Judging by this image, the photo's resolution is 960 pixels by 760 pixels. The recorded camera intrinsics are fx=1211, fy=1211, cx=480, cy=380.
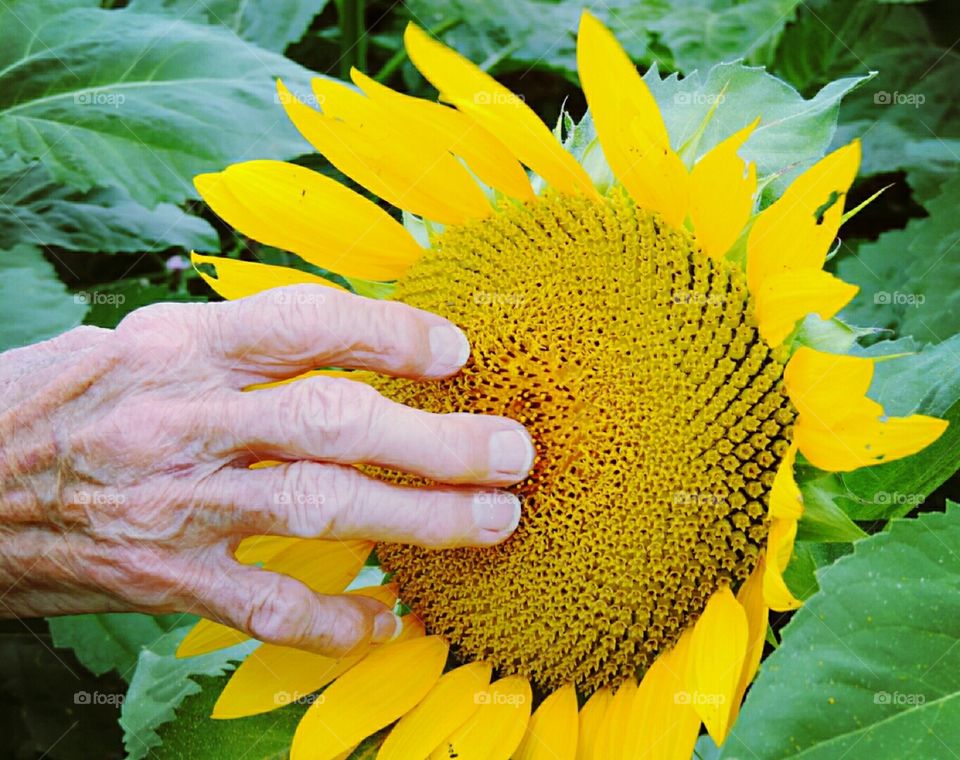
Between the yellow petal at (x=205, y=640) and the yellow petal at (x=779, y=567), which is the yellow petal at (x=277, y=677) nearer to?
the yellow petal at (x=205, y=640)

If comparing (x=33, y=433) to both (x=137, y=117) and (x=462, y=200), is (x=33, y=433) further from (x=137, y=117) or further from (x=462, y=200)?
(x=137, y=117)

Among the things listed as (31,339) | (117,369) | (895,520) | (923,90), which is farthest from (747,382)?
(31,339)

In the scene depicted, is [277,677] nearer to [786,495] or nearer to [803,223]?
[786,495]

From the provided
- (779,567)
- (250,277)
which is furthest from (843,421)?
(250,277)

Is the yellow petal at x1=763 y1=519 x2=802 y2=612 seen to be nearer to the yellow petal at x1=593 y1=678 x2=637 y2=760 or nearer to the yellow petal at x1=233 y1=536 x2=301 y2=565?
the yellow petal at x1=593 y1=678 x2=637 y2=760

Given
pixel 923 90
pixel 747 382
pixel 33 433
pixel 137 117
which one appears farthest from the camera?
pixel 923 90
